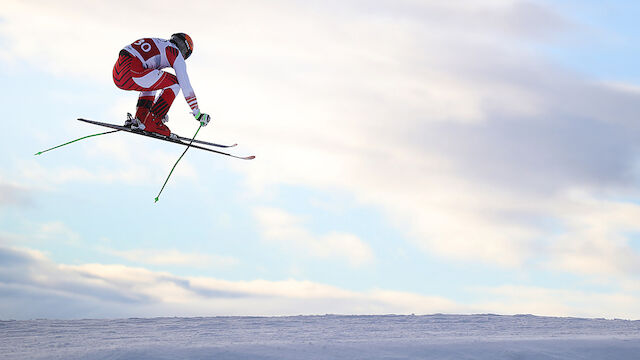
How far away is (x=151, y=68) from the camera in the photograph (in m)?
12.0

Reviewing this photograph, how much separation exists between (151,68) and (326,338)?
5433 mm

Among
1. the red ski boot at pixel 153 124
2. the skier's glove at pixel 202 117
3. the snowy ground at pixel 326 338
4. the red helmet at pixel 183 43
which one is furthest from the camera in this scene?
the red ski boot at pixel 153 124

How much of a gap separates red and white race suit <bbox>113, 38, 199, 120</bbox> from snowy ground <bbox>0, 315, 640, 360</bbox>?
13.4ft

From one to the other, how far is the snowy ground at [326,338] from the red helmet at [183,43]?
16.1 feet

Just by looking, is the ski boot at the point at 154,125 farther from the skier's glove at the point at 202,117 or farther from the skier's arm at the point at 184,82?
the skier's glove at the point at 202,117

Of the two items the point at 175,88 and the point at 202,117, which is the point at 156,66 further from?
the point at 202,117

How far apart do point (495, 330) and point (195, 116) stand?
6800 millimetres

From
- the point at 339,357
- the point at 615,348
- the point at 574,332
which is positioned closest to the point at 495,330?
the point at 574,332

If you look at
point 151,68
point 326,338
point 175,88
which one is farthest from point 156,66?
point 326,338

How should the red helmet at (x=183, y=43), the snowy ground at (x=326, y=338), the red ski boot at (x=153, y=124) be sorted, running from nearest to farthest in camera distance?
the snowy ground at (x=326, y=338), the red helmet at (x=183, y=43), the red ski boot at (x=153, y=124)

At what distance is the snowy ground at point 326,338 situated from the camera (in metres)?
10.1

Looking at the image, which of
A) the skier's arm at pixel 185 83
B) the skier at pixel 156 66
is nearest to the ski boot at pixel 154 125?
the skier at pixel 156 66

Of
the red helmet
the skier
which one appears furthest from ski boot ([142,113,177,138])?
the red helmet

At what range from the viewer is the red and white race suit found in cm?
1185
